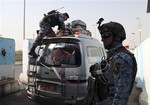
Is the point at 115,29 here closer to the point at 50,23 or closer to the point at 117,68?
the point at 117,68

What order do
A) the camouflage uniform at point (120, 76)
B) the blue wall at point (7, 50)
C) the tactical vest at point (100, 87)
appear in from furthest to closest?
the blue wall at point (7, 50)
the tactical vest at point (100, 87)
the camouflage uniform at point (120, 76)

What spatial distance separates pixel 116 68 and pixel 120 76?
0.10 meters

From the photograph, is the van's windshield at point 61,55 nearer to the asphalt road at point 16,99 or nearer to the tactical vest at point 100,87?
the asphalt road at point 16,99

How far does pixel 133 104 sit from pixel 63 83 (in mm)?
3416

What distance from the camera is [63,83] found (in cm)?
572

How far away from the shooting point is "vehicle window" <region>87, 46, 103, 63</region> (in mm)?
6171

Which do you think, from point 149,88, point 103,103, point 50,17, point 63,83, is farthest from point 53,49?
point 103,103

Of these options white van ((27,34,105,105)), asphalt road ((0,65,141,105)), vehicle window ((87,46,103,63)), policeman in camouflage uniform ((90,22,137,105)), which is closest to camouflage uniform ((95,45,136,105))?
policeman in camouflage uniform ((90,22,137,105))

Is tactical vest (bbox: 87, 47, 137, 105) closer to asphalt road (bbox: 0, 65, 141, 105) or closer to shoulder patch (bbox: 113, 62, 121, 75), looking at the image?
shoulder patch (bbox: 113, 62, 121, 75)

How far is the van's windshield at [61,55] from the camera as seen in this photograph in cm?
587

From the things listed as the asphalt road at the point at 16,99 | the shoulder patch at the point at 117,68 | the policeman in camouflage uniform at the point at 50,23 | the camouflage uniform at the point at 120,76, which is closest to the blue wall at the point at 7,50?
the asphalt road at the point at 16,99

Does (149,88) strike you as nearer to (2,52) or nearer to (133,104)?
(133,104)

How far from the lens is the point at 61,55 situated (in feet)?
20.0

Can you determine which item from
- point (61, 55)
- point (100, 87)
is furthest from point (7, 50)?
point (100, 87)
